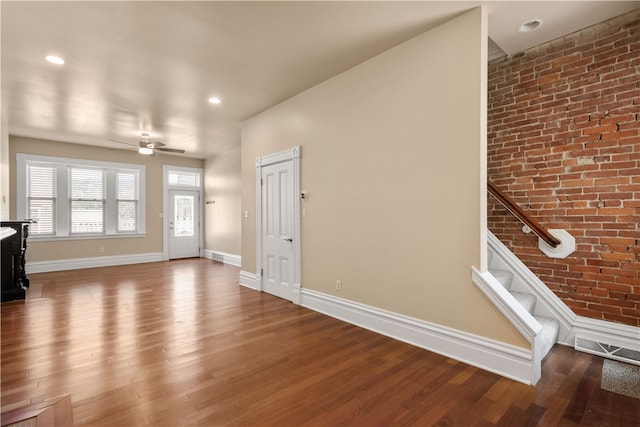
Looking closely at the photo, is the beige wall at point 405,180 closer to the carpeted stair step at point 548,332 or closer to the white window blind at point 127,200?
the carpeted stair step at point 548,332

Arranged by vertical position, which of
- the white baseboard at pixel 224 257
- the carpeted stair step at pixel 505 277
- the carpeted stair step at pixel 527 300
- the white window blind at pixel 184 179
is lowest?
the white baseboard at pixel 224 257

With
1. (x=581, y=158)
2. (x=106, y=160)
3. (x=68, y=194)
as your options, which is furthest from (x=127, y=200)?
(x=581, y=158)

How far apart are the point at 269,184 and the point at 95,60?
2633 mm

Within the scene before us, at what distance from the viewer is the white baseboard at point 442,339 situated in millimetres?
2479

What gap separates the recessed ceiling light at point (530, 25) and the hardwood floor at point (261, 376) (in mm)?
3079

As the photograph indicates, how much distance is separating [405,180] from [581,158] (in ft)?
5.64

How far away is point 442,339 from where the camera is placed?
2.92 meters

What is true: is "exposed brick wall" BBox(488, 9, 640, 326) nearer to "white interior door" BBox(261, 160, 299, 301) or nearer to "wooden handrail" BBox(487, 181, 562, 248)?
"wooden handrail" BBox(487, 181, 562, 248)

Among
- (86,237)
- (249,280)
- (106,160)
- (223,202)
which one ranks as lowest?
(249,280)

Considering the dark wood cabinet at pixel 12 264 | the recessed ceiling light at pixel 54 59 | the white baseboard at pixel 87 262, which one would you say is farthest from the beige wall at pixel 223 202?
the recessed ceiling light at pixel 54 59

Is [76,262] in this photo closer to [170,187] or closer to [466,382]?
[170,187]

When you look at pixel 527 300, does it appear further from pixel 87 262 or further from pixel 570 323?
pixel 87 262

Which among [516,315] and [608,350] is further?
[608,350]

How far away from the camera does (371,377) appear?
8.20ft
